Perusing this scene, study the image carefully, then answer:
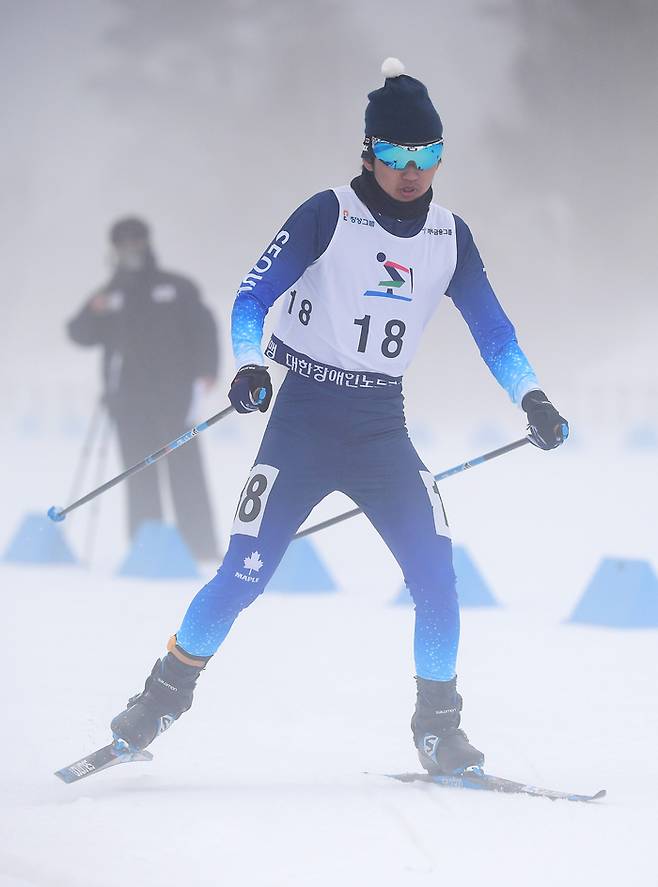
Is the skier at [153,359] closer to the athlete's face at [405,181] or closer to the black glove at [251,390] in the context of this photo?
the athlete's face at [405,181]

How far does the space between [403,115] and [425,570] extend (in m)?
1.07

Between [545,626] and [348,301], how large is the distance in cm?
296

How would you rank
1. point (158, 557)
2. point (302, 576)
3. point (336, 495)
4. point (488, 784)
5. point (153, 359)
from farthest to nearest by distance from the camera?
point (336, 495)
point (153, 359)
point (158, 557)
point (302, 576)
point (488, 784)

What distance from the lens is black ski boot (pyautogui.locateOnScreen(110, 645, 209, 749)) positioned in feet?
10.8

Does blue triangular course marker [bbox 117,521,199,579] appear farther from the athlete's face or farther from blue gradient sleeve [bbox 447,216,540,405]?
the athlete's face

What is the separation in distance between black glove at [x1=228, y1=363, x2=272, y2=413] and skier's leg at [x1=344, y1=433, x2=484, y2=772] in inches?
13.4

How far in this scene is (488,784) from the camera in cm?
325

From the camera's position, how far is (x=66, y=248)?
30.6m

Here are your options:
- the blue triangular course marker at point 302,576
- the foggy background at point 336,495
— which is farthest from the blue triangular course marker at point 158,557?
the blue triangular course marker at point 302,576

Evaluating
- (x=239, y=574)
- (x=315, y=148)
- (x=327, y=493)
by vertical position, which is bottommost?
(x=239, y=574)

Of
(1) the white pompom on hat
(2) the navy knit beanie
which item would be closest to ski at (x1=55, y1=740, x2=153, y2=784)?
(2) the navy knit beanie

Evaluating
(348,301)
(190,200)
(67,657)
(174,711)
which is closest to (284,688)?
(67,657)

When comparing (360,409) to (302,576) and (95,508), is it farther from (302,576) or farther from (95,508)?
(95,508)

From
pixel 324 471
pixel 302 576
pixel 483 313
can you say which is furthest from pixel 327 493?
pixel 302 576
